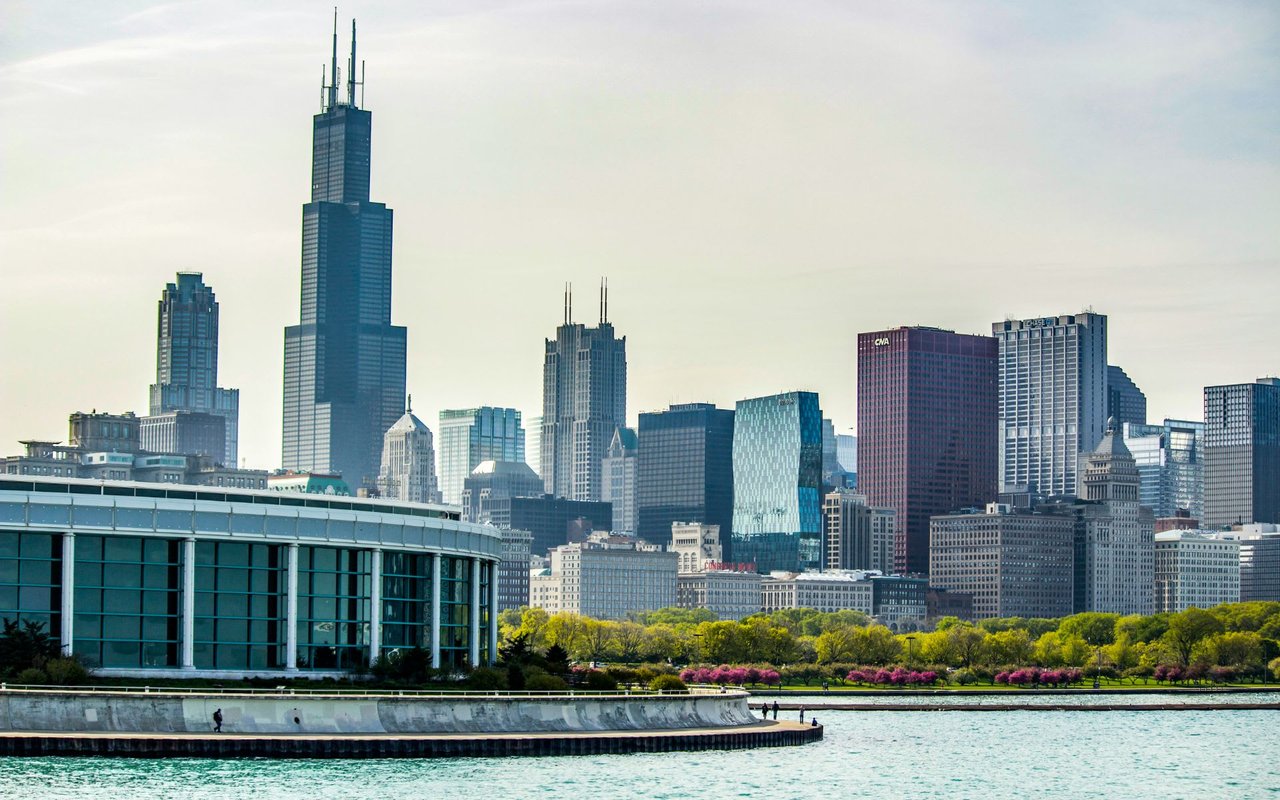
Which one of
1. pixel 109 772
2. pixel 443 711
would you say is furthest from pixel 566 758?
pixel 109 772

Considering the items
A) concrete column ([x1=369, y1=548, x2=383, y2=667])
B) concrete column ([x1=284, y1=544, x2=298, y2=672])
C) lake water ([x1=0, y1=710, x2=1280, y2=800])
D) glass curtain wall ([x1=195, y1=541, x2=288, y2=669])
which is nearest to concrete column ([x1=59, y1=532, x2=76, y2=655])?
glass curtain wall ([x1=195, y1=541, x2=288, y2=669])

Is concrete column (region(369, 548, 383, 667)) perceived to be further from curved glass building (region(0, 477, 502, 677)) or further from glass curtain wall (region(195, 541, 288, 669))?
glass curtain wall (region(195, 541, 288, 669))

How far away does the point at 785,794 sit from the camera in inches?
4589

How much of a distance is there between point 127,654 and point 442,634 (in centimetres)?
2568

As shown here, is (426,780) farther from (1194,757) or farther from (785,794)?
(1194,757)

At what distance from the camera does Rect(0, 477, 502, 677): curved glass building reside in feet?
463

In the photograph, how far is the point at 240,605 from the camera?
487ft

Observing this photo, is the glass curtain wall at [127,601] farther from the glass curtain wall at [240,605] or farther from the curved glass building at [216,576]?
the glass curtain wall at [240,605]

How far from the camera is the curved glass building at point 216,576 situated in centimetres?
14125

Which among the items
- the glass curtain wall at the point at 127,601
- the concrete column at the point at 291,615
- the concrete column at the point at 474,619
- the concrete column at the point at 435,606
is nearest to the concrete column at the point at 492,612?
the concrete column at the point at 474,619

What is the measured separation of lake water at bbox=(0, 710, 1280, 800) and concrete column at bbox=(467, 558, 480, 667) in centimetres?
2582

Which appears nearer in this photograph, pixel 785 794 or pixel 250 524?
pixel 785 794

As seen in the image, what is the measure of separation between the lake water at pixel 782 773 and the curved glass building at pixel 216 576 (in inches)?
1087

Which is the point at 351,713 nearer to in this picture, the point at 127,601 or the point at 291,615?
the point at 291,615
